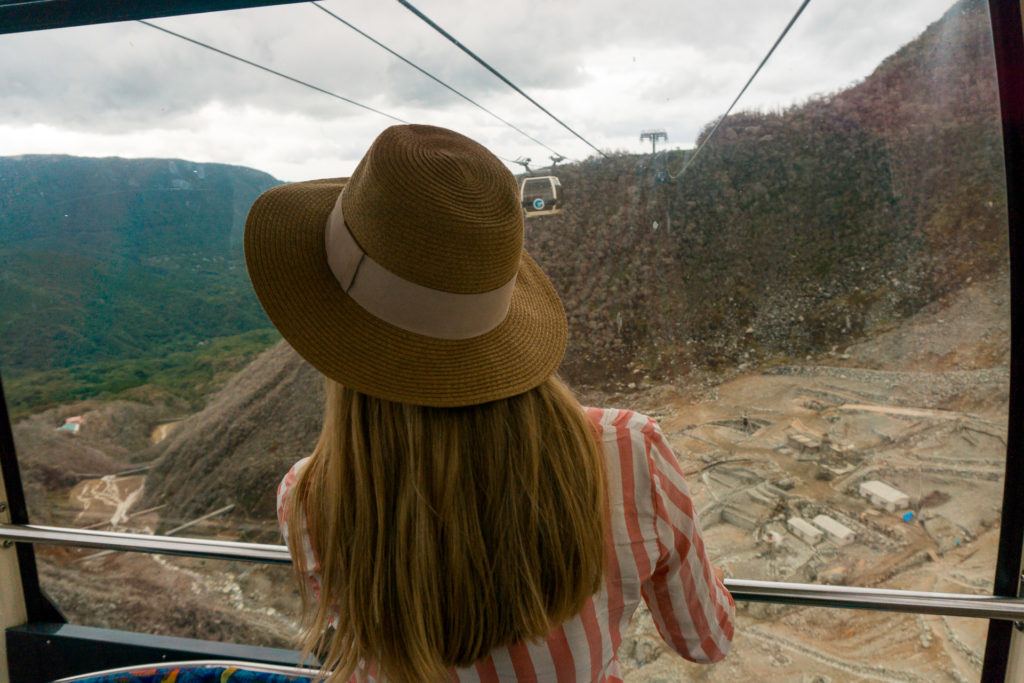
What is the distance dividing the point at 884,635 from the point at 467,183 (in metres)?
2.00

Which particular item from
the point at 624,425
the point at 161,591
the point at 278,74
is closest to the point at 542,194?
the point at 278,74

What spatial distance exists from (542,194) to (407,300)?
114cm

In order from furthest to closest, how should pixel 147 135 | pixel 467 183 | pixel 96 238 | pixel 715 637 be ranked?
pixel 96 238, pixel 147 135, pixel 715 637, pixel 467 183

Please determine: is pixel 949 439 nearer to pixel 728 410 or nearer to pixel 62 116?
pixel 728 410

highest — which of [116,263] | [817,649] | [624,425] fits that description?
[116,263]

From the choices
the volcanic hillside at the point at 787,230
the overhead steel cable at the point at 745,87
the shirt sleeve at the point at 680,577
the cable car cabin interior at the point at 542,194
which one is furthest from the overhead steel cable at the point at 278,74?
the shirt sleeve at the point at 680,577

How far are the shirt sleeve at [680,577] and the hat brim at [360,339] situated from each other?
0.21 m

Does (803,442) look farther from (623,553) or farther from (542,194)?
(623,553)

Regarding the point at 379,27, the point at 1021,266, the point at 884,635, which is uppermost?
the point at 379,27

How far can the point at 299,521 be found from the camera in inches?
33.6

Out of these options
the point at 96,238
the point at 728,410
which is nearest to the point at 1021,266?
the point at 728,410

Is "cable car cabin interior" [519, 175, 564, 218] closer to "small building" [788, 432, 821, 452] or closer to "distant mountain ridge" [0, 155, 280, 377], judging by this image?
"distant mountain ridge" [0, 155, 280, 377]

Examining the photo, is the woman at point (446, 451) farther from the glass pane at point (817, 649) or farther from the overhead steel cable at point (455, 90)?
the glass pane at point (817, 649)

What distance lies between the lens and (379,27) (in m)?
1.72
